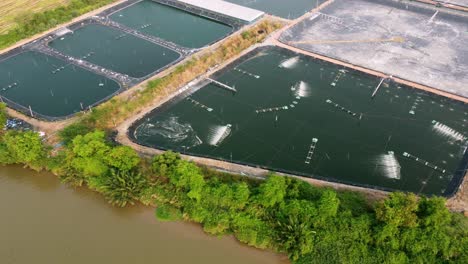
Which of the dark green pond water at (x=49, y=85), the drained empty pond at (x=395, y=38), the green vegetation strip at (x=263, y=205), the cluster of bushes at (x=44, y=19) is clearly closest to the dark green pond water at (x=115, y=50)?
the dark green pond water at (x=49, y=85)

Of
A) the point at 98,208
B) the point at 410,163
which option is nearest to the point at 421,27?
the point at 410,163

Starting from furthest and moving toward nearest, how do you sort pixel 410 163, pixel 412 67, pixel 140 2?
1. pixel 140 2
2. pixel 412 67
3. pixel 410 163

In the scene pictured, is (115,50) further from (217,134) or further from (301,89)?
(301,89)

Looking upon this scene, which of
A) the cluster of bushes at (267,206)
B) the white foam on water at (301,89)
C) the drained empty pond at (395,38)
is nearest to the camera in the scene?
the cluster of bushes at (267,206)

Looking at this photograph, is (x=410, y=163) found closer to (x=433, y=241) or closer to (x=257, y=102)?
(x=433, y=241)

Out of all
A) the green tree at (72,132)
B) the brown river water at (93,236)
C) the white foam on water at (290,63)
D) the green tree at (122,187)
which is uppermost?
the white foam on water at (290,63)

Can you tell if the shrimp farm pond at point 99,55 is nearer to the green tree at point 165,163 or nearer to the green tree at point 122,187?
the green tree at point 122,187

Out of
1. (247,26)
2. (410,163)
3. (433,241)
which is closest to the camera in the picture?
(433,241)
